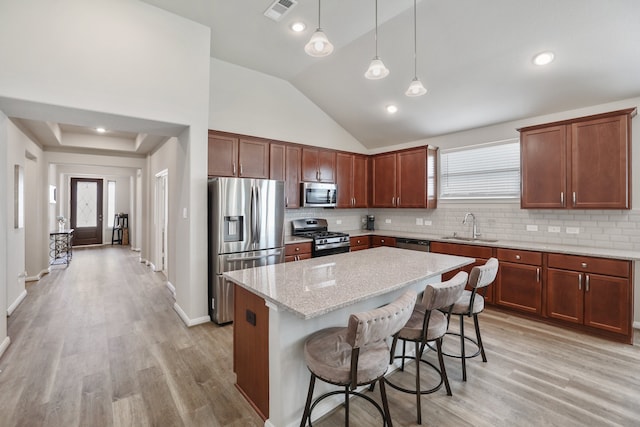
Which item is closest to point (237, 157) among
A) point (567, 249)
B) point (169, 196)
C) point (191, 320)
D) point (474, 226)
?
point (169, 196)

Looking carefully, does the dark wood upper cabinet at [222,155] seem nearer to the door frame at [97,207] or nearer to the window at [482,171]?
the window at [482,171]

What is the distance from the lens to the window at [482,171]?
169 inches

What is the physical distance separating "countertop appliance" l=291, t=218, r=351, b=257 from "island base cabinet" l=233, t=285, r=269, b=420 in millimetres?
2442

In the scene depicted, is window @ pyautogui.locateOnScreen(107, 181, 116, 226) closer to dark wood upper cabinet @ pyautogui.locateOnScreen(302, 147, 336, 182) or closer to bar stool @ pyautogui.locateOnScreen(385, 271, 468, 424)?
dark wood upper cabinet @ pyautogui.locateOnScreen(302, 147, 336, 182)

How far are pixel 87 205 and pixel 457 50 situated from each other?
1174 centimetres

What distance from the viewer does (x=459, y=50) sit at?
3416mm

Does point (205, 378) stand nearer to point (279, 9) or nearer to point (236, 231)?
point (236, 231)

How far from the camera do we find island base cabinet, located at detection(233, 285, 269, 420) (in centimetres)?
190

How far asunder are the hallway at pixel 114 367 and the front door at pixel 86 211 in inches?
260

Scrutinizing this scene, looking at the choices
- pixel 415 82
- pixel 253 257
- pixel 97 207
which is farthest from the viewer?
pixel 97 207

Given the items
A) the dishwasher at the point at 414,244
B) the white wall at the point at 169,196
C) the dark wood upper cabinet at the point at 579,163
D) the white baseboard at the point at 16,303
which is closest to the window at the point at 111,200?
the white wall at the point at 169,196

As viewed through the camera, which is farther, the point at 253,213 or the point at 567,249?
the point at 253,213

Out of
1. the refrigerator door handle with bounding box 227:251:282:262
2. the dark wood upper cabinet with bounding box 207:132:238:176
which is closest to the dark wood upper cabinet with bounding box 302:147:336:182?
the dark wood upper cabinet with bounding box 207:132:238:176

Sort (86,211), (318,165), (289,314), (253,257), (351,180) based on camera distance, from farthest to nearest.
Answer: (86,211)
(351,180)
(318,165)
(253,257)
(289,314)
